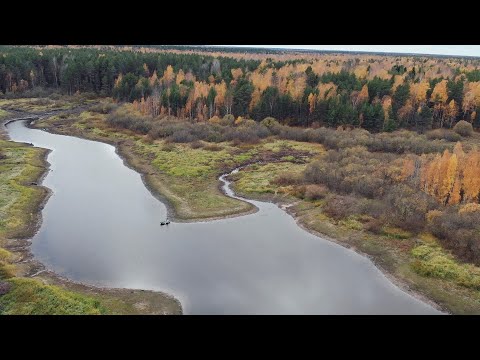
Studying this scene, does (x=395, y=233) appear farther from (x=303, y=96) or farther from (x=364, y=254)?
(x=303, y=96)

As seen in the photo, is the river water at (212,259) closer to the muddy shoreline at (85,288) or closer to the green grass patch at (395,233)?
the muddy shoreline at (85,288)

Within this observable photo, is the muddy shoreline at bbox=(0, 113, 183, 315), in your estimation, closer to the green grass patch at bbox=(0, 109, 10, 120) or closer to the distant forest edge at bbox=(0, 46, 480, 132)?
the distant forest edge at bbox=(0, 46, 480, 132)

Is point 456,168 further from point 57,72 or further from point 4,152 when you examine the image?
point 57,72

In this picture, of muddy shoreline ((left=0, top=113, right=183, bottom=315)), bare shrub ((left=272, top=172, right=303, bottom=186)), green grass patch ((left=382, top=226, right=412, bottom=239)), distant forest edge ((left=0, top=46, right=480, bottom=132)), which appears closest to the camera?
muddy shoreline ((left=0, top=113, right=183, bottom=315))

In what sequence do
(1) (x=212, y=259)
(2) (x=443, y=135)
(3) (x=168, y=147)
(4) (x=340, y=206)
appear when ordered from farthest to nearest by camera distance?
(2) (x=443, y=135), (3) (x=168, y=147), (4) (x=340, y=206), (1) (x=212, y=259)

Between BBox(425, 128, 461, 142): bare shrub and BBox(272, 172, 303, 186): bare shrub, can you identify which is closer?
BBox(272, 172, 303, 186): bare shrub

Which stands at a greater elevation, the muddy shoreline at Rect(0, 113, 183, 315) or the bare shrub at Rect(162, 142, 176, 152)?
the muddy shoreline at Rect(0, 113, 183, 315)

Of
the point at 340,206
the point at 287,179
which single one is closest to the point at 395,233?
the point at 340,206

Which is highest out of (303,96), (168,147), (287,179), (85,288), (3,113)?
(303,96)

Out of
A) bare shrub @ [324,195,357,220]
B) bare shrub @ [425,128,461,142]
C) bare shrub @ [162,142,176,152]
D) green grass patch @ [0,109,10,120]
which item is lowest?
green grass patch @ [0,109,10,120]

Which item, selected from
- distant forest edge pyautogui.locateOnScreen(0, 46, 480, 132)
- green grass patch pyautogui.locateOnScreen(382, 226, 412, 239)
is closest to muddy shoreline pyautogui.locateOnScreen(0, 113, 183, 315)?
green grass patch pyautogui.locateOnScreen(382, 226, 412, 239)
